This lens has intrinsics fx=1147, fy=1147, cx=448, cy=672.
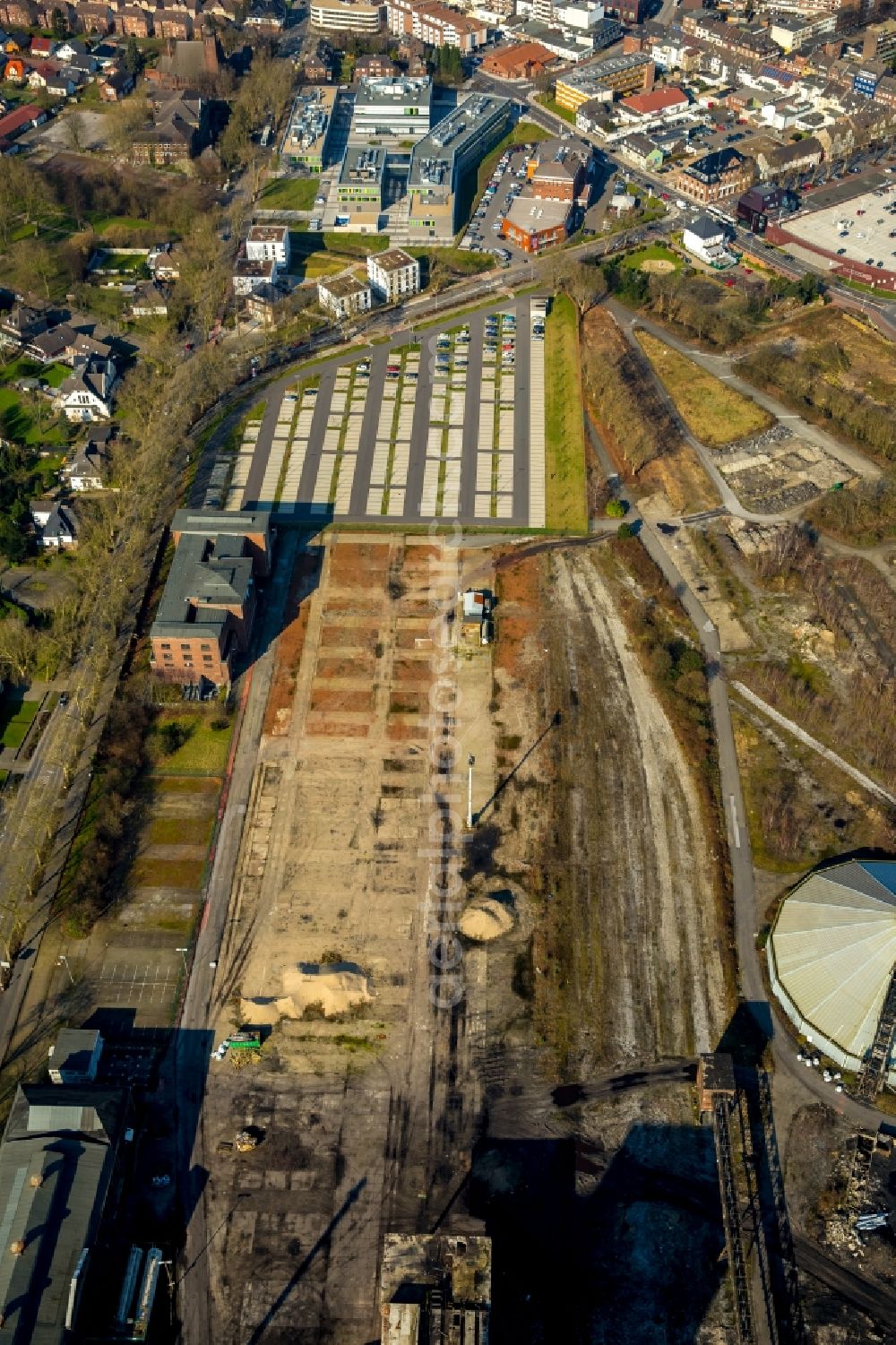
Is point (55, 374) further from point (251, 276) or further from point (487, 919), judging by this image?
point (487, 919)

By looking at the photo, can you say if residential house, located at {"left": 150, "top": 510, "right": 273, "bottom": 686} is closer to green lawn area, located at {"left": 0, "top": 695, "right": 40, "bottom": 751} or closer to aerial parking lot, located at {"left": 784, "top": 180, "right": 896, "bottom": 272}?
green lawn area, located at {"left": 0, "top": 695, "right": 40, "bottom": 751}

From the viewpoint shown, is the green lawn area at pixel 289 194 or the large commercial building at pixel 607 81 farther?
the large commercial building at pixel 607 81

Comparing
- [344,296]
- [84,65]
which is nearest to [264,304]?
[344,296]

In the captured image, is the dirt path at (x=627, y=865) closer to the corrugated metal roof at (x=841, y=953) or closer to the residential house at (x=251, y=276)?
the corrugated metal roof at (x=841, y=953)

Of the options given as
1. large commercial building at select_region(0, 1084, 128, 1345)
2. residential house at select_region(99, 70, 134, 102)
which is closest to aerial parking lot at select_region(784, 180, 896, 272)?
residential house at select_region(99, 70, 134, 102)

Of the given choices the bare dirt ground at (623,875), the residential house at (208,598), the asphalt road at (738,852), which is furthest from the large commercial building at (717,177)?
the residential house at (208,598)

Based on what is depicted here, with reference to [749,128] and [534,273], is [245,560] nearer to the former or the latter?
[534,273]
